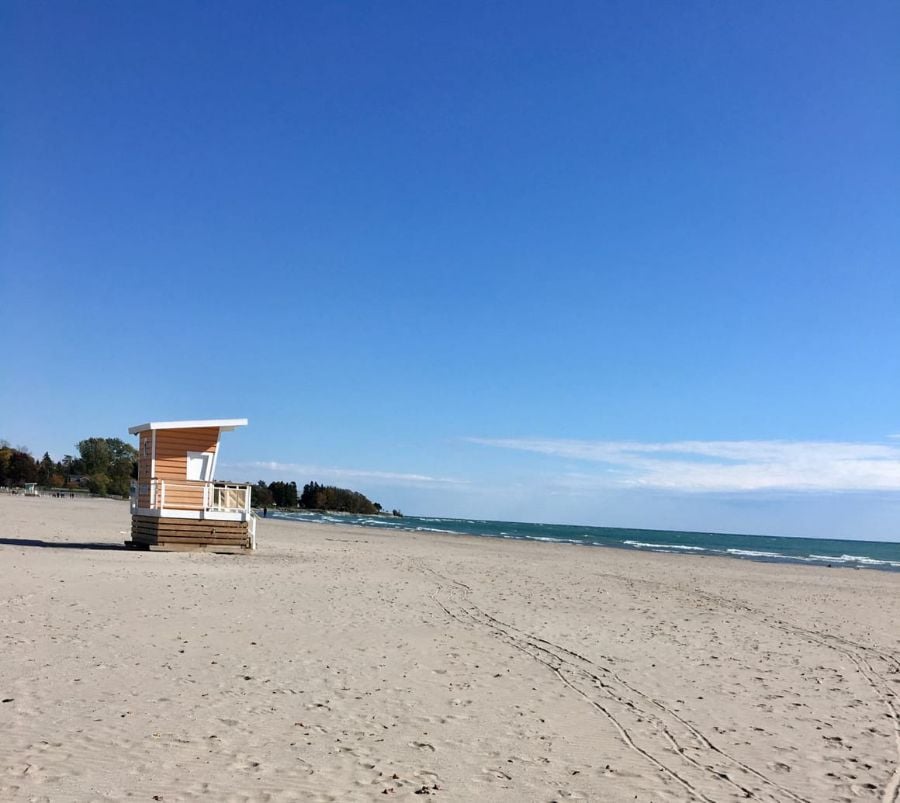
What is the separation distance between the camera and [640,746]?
6.61 metres

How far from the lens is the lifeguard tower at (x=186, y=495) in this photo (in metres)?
21.9

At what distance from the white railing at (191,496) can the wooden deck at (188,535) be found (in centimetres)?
37

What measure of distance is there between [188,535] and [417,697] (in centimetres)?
1605

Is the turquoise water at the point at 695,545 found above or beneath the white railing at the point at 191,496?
beneath

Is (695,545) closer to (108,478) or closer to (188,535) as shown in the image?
(188,535)

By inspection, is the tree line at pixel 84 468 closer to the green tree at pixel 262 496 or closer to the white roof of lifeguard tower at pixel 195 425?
the green tree at pixel 262 496

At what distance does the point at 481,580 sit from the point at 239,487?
7.86 m

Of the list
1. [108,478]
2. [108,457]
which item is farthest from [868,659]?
[108,457]

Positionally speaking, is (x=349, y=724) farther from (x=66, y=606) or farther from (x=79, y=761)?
(x=66, y=606)

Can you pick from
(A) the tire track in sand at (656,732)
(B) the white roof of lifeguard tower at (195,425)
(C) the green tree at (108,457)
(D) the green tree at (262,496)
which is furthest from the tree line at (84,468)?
(A) the tire track in sand at (656,732)

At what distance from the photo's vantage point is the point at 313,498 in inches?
5285

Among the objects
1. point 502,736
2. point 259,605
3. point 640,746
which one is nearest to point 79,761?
point 502,736

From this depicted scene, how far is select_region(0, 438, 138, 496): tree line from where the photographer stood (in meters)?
107

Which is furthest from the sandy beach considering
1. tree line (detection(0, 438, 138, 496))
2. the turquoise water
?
tree line (detection(0, 438, 138, 496))
